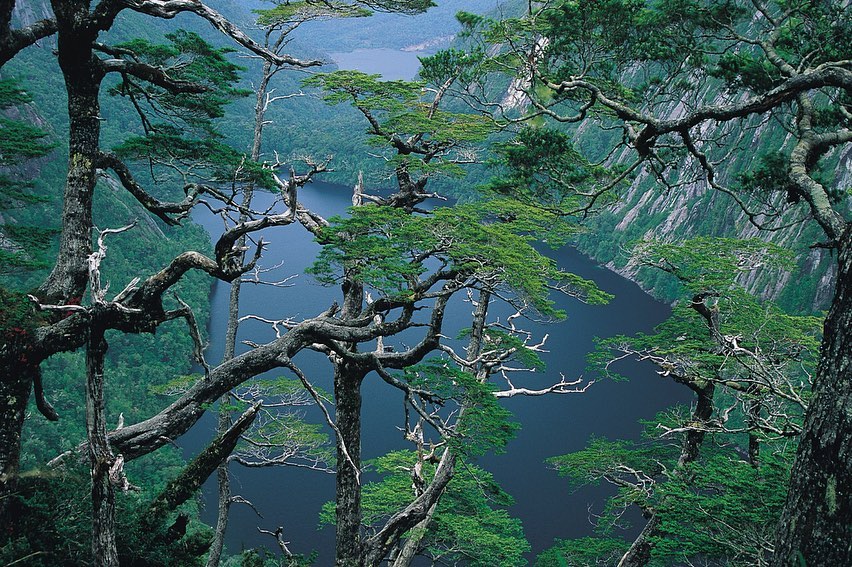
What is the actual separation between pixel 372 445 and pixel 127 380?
1198 cm

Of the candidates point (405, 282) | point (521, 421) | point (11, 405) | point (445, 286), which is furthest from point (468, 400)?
point (521, 421)

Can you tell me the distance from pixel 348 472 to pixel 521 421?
20.4 m

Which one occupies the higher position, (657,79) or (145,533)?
(657,79)

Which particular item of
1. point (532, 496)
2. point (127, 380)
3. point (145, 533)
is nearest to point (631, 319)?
point (532, 496)

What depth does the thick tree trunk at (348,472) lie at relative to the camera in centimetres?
955

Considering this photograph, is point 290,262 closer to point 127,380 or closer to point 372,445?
point 127,380

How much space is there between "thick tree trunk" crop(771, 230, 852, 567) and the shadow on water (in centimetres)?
1747

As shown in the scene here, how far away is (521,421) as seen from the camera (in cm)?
2894

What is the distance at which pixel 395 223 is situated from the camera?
9.86m

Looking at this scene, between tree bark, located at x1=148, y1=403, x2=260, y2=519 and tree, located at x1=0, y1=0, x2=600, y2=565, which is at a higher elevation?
tree, located at x1=0, y1=0, x2=600, y2=565

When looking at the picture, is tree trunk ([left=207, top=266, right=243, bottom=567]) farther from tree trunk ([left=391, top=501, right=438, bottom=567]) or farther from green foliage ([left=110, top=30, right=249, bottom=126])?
green foliage ([left=110, top=30, right=249, bottom=126])

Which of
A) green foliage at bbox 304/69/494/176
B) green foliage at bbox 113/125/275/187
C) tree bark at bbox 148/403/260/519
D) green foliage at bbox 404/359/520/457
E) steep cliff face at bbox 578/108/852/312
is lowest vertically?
tree bark at bbox 148/403/260/519

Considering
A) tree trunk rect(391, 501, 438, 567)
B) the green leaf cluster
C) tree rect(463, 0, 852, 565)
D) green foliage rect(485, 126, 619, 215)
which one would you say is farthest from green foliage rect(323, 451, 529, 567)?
tree rect(463, 0, 852, 565)

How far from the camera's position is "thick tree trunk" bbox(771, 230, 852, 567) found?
3553mm
